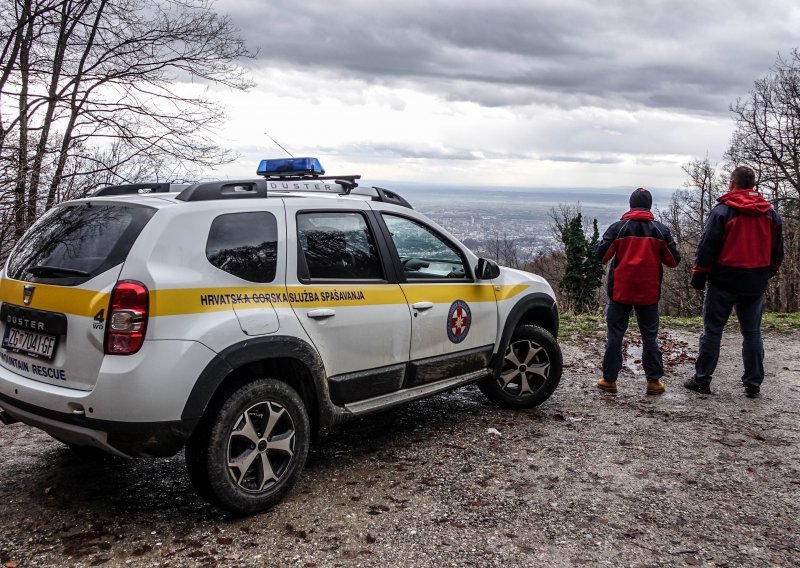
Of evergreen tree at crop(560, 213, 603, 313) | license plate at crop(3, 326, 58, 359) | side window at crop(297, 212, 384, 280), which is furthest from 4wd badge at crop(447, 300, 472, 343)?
evergreen tree at crop(560, 213, 603, 313)

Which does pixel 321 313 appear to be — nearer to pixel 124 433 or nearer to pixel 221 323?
pixel 221 323

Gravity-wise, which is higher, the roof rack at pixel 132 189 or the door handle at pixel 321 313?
the roof rack at pixel 132 189

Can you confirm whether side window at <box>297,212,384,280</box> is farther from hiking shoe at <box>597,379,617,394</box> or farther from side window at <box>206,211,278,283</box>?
hiking shoe at <box>597,379,617,394</box>

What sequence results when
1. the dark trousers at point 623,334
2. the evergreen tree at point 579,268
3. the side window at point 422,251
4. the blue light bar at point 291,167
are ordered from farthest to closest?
the evergreen tree at point 579,268 < the dark trousers at point 623,334 < the blue light bar at point 291,167 < the side window at point 422,251

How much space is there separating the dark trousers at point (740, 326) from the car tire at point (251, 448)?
4.34m

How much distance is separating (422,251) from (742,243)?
317 cm

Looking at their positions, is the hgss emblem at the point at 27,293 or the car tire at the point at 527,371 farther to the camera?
the car tire at the point at 527,371

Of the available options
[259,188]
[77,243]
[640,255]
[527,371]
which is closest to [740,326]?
[640,255]

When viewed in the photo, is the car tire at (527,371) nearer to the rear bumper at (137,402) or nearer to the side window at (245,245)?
the side window at (245,245)

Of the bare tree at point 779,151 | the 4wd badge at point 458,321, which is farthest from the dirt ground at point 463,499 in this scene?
the bare tree at point 779,151

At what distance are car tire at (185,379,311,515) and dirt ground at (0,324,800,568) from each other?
0.16 metres

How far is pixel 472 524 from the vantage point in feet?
11.3

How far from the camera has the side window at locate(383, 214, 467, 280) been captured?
453 cm

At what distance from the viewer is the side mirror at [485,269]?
4.98 metres
